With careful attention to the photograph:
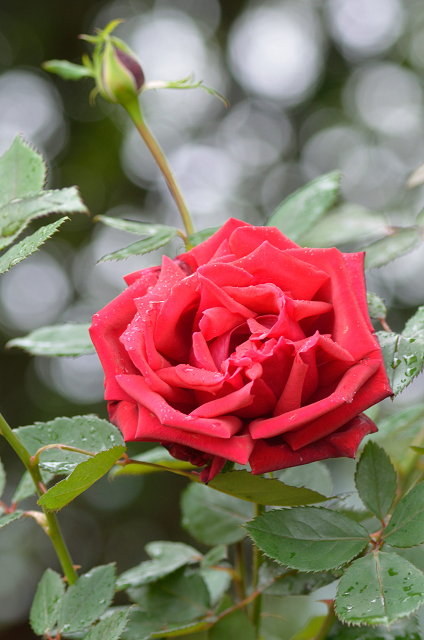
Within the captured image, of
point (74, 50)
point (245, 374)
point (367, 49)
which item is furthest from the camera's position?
point (367, 49)

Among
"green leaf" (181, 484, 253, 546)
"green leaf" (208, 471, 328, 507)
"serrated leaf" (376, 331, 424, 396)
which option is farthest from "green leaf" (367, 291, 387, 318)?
"green leaf" (181, 484, 253, 546)

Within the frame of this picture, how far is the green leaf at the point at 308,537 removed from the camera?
0.98 ft

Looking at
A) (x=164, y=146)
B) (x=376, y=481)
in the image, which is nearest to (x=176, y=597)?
(x=376, y=481)

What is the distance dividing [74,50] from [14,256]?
293 cm

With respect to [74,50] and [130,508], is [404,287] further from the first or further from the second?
[74,50]

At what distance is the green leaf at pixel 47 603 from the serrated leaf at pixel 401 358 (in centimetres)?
29

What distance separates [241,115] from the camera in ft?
10.3

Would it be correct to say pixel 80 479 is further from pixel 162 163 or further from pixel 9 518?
pixel 162 163

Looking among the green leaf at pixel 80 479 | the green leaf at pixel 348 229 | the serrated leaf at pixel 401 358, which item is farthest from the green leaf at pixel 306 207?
the green leaf at pixel 80 479

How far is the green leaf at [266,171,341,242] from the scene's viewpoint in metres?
0.47

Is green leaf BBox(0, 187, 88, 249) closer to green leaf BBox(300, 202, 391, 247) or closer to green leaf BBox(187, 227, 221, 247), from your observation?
green leaf BBox(187, 227, 221, 247)

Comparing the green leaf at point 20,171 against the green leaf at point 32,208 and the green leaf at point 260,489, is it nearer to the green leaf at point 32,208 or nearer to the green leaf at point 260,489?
the green leaf at point 32,208

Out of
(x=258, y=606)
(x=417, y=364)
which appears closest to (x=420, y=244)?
→ (x=417, y=364)

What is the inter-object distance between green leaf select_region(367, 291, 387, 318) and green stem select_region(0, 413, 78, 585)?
0.87 feet
